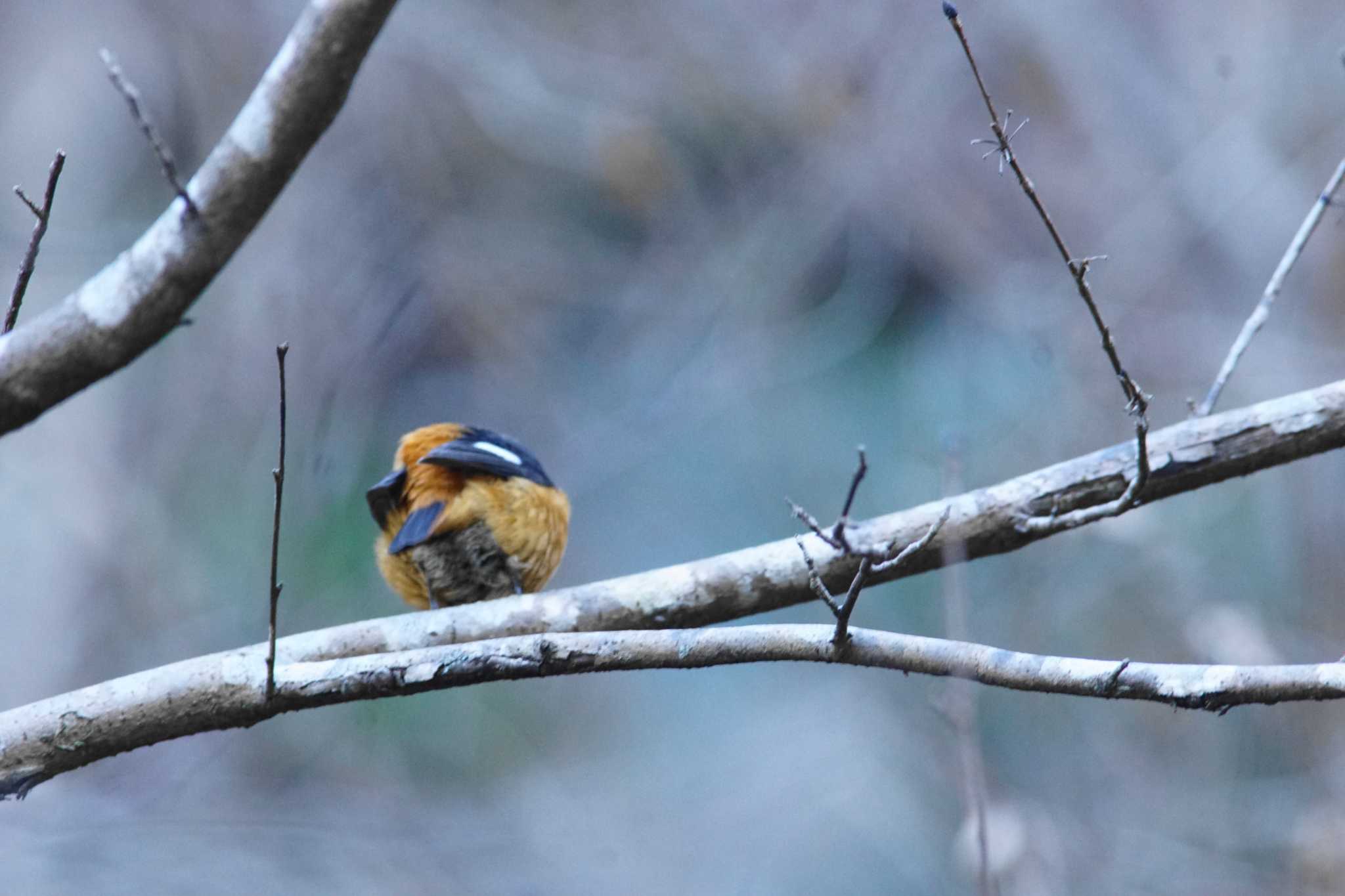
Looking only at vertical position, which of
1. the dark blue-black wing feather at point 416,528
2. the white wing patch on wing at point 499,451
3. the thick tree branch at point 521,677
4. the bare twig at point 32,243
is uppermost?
the white wing patch on wing at point 499,451

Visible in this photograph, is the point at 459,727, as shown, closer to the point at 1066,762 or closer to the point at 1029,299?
the point at 1066,762

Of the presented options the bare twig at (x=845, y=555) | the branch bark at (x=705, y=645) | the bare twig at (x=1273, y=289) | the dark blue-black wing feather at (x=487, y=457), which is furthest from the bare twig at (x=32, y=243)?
the bare twig at (x=1273, y=289)

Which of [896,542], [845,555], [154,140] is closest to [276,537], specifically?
[154,140]

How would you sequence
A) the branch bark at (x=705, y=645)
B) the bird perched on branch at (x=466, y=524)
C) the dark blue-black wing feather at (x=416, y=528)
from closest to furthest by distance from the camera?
the branch bark at (x=705, y=645)
the dark blue-black wing feather at (x=416, y=528)
the bird perched on branch at (x=466, y=524)

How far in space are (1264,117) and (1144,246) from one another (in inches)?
35.2

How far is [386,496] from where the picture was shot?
12.7 ft

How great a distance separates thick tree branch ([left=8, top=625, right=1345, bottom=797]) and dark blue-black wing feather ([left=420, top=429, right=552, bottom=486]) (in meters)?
1.43

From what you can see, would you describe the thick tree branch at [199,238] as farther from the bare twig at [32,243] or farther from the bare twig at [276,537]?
the bare twig at [32,243]

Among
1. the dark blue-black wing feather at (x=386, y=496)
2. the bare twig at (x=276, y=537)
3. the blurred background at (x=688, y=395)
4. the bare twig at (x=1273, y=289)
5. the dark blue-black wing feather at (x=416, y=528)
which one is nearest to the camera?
the bare twig at (x=276, y=537)

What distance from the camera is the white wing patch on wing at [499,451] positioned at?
384 centimetres

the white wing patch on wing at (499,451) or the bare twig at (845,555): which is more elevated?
the white wing patch on wing at (499,451)

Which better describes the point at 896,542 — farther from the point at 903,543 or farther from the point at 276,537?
the point at 276,537

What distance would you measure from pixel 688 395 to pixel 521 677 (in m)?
5.00

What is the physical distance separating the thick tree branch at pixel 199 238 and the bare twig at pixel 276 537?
155 millimetres
